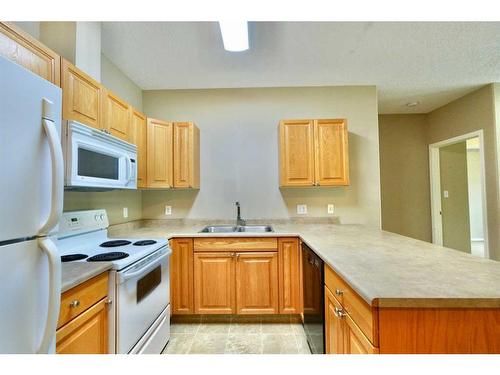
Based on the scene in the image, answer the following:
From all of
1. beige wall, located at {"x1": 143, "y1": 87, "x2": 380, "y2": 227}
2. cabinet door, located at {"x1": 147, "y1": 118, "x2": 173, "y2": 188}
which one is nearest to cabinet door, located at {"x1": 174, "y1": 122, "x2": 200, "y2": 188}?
cabinet door, located at {"x1": 147, "y1": 118, "x2": 173, "y2": 188}

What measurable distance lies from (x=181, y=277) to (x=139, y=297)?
786 millimetres

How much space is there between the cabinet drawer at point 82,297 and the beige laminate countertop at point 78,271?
0.11 ft

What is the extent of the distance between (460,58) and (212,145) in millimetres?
2809

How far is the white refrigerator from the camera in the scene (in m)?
0.68

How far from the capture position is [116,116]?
2.00 meters

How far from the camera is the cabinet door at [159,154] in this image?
255cm

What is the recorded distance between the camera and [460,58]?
239 centimetres

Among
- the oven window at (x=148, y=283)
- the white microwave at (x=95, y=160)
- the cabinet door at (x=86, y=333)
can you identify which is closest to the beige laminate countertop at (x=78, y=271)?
the cabinet door at (x=86, y=333)

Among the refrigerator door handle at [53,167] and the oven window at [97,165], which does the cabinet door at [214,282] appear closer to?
the oven window at [97,165]

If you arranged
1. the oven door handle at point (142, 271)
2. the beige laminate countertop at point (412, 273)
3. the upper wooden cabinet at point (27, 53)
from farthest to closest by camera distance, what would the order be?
the oven door handle at point (142, 271)
the upper wooden cabinet at point (27, 53)
the beige laminate countertop at point (412, 273)

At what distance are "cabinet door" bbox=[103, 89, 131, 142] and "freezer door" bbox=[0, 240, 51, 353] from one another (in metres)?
1.35

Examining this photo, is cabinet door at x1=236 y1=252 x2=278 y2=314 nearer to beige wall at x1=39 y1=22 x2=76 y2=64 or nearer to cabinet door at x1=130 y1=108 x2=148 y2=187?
cabinet door at x1=130 y1=108 x2=148 y2=187

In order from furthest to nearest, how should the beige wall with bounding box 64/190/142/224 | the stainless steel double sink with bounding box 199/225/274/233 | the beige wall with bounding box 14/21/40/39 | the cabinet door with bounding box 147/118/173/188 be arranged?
1. the stainless steel double sink with bounding box 199/225/274/233
2. the cabinet door with bounding box 147/118/173/188
3. the beige wall with bounding box 64/190/142/224
4. the beige wall with bounding box 14/21/40/39
